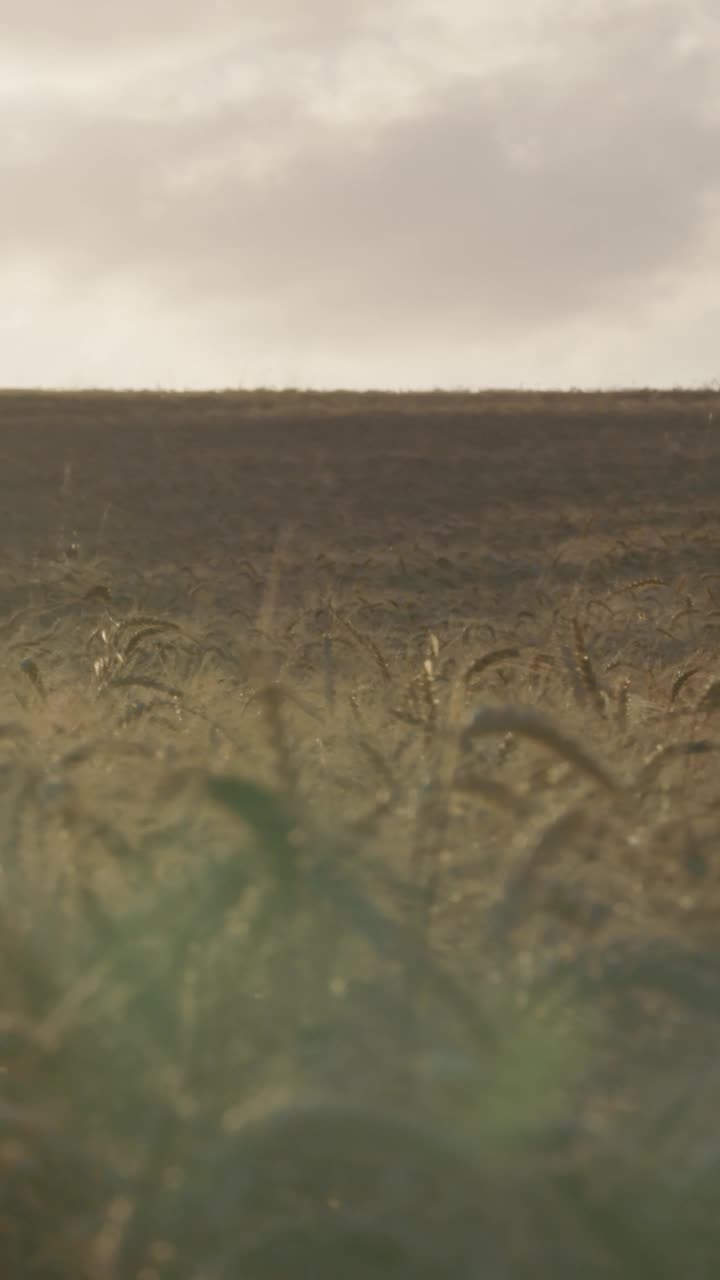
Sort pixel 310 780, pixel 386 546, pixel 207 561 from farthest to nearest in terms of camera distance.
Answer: pixel 386 546, pixel 207 561, pixel 310 780

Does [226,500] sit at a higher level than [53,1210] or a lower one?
higher

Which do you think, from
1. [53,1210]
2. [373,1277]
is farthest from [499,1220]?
[53,1210]

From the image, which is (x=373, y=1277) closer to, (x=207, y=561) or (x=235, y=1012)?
(x=235, y=1012)

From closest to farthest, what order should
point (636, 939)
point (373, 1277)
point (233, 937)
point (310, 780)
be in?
point (373, 1277), point (233, 937), point (636, 939), point (310, 780)

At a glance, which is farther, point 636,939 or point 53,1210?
point 636,939

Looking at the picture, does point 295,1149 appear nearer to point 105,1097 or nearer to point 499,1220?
point 499,1220

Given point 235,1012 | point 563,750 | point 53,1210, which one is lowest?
point 53,1210

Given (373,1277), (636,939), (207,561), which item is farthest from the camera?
(207,561)

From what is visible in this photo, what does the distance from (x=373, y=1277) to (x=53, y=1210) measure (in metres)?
0.24

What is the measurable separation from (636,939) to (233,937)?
15.1 inches

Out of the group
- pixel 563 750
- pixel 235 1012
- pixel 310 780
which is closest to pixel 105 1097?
pixel 235 1012

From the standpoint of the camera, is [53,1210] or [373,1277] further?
[53,1210]

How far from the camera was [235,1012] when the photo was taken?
1.33 metres

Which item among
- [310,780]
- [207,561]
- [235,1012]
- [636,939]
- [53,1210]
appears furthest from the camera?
[207,561]
